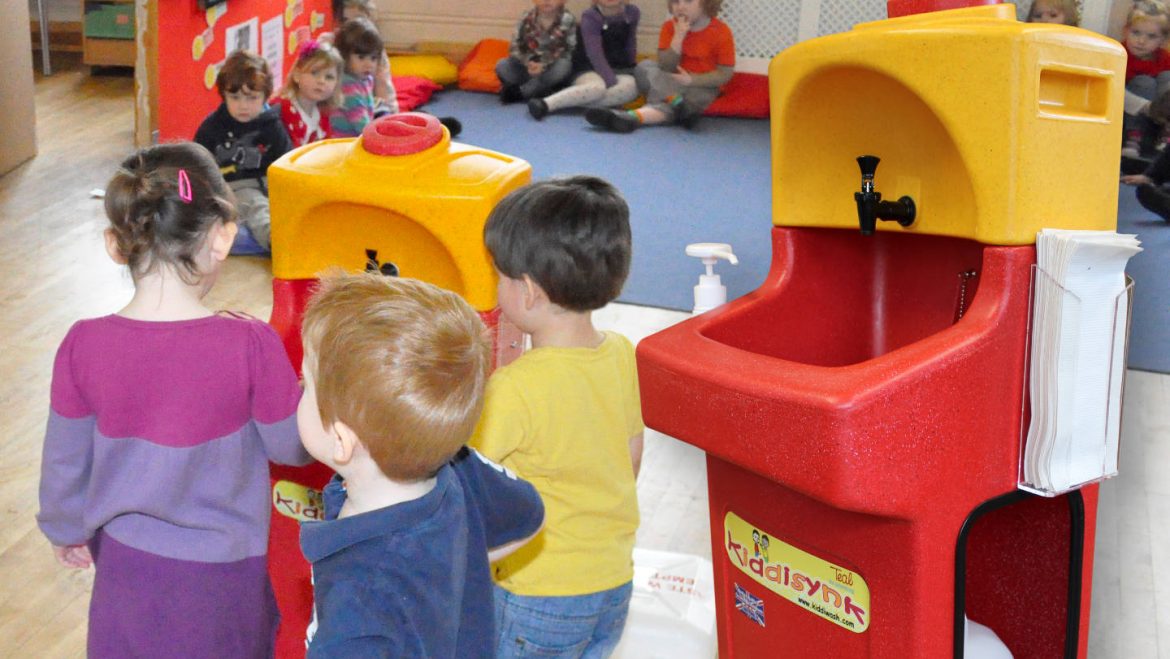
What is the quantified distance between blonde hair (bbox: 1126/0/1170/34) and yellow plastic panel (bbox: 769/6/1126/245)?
14.3 ft

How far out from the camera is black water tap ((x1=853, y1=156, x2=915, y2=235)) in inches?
61.6

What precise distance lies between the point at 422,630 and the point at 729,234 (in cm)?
327

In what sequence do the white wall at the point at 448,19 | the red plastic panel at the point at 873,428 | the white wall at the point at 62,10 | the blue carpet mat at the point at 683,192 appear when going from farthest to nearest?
the white wall at the point at 448,19 → the white wall at the point at 62,10 → the blue carpet mat at the point at 683,192 → the red plastic panel at the point at 873,428

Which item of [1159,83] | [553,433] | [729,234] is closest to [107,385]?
[553,433]

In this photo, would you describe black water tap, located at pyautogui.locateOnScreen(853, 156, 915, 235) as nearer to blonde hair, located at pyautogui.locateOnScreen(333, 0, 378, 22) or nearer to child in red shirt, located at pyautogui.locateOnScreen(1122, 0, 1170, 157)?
child in red shirt, located at pyautogui.locateOnScreen(1122, 0, 1170, 157)

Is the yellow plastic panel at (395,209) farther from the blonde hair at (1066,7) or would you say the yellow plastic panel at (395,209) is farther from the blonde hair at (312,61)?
the blonde hair at (1066,7)

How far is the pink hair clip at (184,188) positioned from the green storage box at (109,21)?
5.07 meters

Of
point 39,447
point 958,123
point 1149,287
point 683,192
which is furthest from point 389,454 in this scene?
point 683,192

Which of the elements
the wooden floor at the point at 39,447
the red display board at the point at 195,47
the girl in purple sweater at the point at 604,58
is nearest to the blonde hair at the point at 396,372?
the wooden floor at the point at 39,447

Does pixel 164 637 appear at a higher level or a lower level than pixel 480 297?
lower

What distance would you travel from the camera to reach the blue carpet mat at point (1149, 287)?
3326 mm

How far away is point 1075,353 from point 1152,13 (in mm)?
4628

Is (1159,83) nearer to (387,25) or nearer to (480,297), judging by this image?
(387,25)

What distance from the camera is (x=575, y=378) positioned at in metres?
1.43
